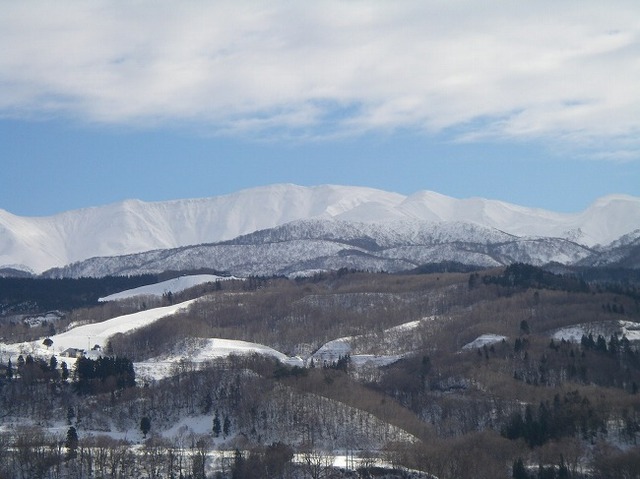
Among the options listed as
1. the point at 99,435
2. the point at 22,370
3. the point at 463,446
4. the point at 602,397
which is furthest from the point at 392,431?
the point at 22,370

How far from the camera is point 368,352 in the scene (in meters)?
191

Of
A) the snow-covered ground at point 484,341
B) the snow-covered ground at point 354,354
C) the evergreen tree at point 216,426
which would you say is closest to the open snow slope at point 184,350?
the snow-covered ground at point 354,354

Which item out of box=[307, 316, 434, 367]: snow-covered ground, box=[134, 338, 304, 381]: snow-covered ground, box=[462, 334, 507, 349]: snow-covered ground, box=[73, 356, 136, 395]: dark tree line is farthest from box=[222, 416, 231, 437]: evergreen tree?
box=[462, 334, 507, 349]: snow-covered ground

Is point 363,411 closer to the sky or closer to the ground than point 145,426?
closer to the sky

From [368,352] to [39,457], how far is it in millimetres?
86733

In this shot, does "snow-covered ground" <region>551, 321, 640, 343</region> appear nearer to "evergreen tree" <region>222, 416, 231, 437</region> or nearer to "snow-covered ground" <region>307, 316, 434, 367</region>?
"snow-covered ground" <region>307, 316, 434, 367</region>

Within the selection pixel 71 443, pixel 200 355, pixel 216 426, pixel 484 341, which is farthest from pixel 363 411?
pixel 200 355

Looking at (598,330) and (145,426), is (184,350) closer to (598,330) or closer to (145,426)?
(145,426)

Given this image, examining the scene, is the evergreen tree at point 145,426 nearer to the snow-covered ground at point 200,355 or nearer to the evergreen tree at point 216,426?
the evergreen tree at point 216,426

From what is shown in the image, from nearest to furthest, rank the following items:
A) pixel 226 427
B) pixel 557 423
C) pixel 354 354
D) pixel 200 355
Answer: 1. pixel 557 423
2. pixel 226 427
3. pixel 200 355
4. pixel 354 354

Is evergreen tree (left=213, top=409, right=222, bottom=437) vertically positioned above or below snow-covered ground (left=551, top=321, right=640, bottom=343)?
below

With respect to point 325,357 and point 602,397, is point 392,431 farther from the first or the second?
point 325,357

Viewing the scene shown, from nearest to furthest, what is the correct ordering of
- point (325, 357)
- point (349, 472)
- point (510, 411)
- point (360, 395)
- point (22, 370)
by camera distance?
point (349, 472), point (510, 411), point (360, 395), point (22, 370), point (325, 357)

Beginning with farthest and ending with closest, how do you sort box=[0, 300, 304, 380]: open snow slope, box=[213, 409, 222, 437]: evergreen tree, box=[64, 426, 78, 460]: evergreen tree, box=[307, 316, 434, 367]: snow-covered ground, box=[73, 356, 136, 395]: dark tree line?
1. box=[307, 316, 434, 367]: snow-covered ground
2. box=[0, 300, 304, 380]: open snow slope
3. box=[73, 356, 136, 395]: dark tree line
4. box=[213, 409, 222, 437]: evergreen tree
5. box=[64, 426, 78, 460]: evergreen tree
